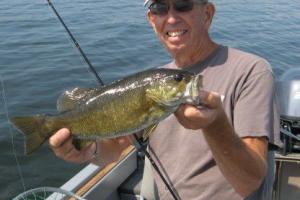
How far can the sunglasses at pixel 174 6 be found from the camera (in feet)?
10.1

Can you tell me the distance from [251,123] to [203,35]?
0.75 m

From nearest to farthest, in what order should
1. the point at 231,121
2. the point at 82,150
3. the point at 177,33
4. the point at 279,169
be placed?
the point at 231,121 → the point at 177,33 → the point at 82,150 → the point at 279,169

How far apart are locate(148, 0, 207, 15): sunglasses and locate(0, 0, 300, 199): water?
5.05 meters

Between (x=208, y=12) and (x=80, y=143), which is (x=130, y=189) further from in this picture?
(x=208, y=12)

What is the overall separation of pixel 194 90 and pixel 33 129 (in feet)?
3.61

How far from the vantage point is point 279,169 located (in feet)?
17.7

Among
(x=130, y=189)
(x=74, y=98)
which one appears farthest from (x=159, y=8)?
(x=130, y=189)

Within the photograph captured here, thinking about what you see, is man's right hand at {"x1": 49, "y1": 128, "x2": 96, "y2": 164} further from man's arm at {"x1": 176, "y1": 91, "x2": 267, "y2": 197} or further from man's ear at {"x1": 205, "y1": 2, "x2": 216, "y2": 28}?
man's ear at {"x1": 205, "y1": 2, "x2": 216, "y2": 28}

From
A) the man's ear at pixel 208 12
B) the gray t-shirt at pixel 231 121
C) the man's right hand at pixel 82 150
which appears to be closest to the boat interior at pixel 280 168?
the man's right hand at pixel 82 150

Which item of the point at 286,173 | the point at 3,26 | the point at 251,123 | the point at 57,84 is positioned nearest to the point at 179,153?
the point at 251,123

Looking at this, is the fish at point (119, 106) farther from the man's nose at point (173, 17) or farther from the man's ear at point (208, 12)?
the man's ear at point (208, 12)

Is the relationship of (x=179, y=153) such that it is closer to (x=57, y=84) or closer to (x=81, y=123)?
(x=81, y=123)

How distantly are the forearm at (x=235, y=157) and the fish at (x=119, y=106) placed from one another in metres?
0.26

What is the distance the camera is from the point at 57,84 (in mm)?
11695
